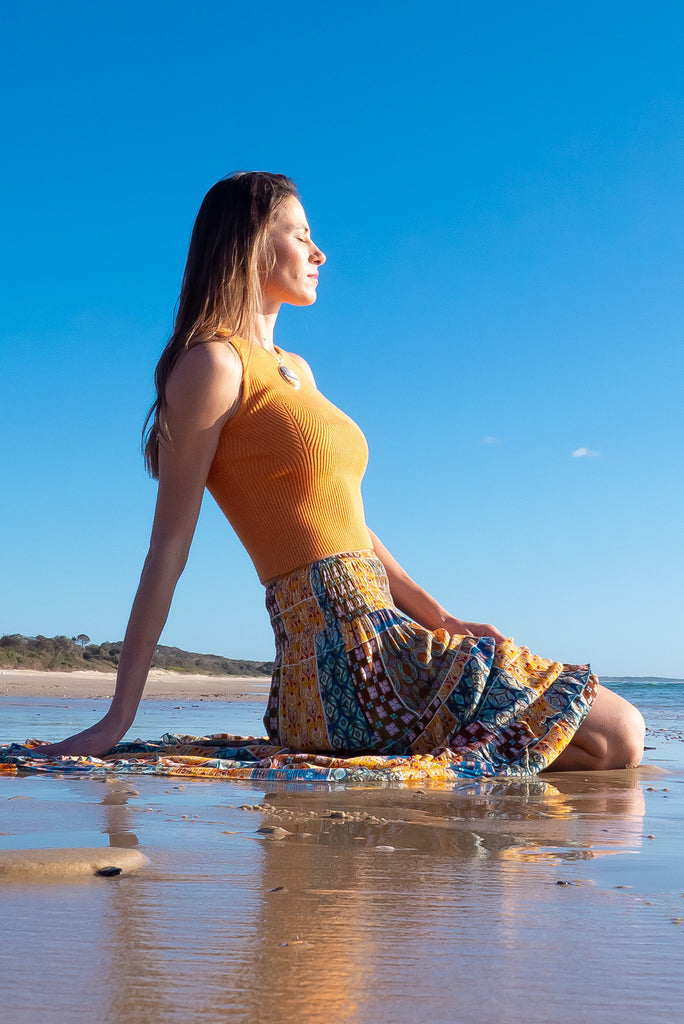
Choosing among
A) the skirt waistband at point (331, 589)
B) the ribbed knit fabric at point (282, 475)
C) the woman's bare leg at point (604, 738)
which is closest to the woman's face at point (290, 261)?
the ribbed knit fabric at point (282, 475)

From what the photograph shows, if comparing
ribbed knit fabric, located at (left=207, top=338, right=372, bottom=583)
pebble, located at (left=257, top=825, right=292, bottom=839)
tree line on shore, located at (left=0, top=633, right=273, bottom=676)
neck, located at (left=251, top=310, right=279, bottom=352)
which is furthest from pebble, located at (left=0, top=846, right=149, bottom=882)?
tree line on shore, located at (left=0, top=633, right=273, bottom=676)

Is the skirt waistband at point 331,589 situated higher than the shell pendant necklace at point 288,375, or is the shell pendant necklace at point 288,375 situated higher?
the shell pendant necklace at point 288,375

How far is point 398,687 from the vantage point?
2779mm

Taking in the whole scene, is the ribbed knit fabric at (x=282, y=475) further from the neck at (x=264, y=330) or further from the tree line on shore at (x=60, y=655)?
the tree line on shore at (x=60, y=655)

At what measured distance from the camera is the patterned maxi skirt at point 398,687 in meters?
2.74

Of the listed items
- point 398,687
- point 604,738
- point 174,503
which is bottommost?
point 604,738

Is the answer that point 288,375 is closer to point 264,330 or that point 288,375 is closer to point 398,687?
point 264,330

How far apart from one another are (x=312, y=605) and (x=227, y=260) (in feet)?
3.53

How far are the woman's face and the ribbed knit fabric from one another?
0.94 ft

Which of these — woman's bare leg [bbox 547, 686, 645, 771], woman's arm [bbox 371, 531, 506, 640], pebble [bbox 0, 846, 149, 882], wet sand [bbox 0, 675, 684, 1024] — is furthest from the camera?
woman's arm [bbox 371, 531, 506, 640]

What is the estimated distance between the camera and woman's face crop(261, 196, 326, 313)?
3.10 m

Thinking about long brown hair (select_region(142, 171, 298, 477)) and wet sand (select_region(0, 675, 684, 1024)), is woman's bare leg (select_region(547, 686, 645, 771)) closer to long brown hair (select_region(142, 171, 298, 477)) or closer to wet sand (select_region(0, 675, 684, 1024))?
wet sand (select_region(0, 675, 684, 1024))

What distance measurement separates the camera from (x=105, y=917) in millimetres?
1037

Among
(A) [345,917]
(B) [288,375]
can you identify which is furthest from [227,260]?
(A) [345,917]
